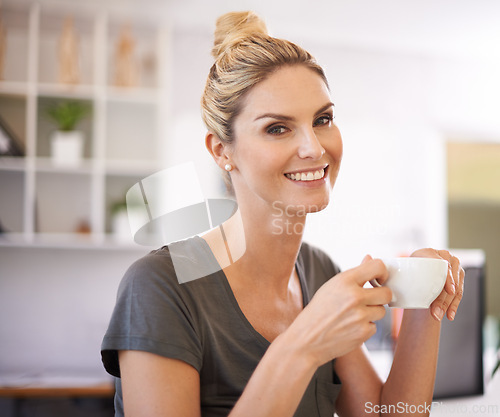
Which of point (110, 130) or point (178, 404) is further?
point (110, 130)

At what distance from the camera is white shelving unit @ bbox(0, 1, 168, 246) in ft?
6.19

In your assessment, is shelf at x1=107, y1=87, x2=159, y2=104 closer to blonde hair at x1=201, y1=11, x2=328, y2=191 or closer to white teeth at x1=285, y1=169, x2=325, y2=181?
blonde hair at x1=201, y1=11, x2=328, y2=191

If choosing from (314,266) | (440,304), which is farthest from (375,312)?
(314,266)

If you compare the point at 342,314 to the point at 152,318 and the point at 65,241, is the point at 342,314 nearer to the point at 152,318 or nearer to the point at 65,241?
the point at 152,318

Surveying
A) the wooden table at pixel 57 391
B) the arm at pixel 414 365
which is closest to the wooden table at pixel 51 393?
the wooden table at pixel 57 391

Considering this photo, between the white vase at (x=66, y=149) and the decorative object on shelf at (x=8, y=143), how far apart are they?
0.13m

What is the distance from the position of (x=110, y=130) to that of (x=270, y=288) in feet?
5.24

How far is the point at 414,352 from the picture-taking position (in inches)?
24.4

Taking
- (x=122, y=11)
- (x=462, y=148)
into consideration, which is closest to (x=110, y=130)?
(x=122, y=11)

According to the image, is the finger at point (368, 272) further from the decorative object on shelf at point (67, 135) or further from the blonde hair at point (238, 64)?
the decorative object on shelf at point (67, 135)

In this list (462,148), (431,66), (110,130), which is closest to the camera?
(110,130)

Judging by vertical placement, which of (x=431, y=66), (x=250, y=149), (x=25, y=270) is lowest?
(x=25, y=270)

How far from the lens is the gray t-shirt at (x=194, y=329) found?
1.65ft

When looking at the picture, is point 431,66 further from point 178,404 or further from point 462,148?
point 178,404
